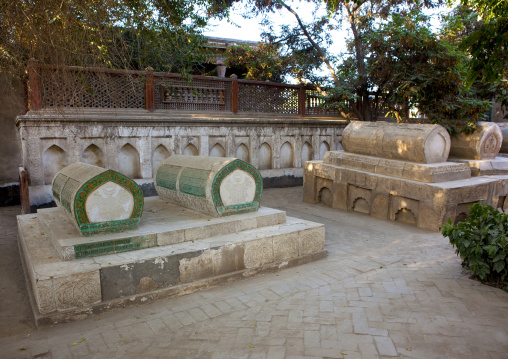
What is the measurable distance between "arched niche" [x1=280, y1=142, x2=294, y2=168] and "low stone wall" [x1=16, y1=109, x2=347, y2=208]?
28 millimetres

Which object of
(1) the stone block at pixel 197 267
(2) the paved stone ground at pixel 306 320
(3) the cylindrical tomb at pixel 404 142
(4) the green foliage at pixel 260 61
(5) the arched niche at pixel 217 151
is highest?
(4) the green foliage at pixel 260 61

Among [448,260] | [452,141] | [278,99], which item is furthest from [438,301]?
[278,99]

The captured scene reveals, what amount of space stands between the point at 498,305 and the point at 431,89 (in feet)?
20.8

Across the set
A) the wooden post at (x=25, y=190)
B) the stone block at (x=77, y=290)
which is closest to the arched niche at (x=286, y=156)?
the wooden post at (x=25, y=190)

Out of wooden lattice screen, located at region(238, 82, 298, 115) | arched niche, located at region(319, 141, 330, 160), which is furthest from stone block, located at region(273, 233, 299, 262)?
arched niche, located at region(319, 141, 330, 160)

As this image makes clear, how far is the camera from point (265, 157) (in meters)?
11.2

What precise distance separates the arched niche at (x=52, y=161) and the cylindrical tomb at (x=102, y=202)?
153 inches

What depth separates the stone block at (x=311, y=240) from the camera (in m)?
5.26

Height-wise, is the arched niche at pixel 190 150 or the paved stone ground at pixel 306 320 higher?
the arched niche at pixel 190 150

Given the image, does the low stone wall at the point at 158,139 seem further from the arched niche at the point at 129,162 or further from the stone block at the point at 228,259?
the stone block at the point at 228,259

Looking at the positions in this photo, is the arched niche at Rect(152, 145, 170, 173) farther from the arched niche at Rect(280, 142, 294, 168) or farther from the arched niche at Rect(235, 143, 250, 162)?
the arched niche at Rect(280, 142, 294, 168)

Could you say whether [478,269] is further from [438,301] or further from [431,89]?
[431,89]

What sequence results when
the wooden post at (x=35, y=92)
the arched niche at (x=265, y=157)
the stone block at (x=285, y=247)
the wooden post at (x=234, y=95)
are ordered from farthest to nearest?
the arched niche at (x=265, y=157) → the wooden post at (x=234, y=95) → the wooden post at (x=35, y=92) → the stone block at (x=285, y=247)

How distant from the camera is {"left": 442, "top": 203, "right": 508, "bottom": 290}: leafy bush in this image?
4.23m
